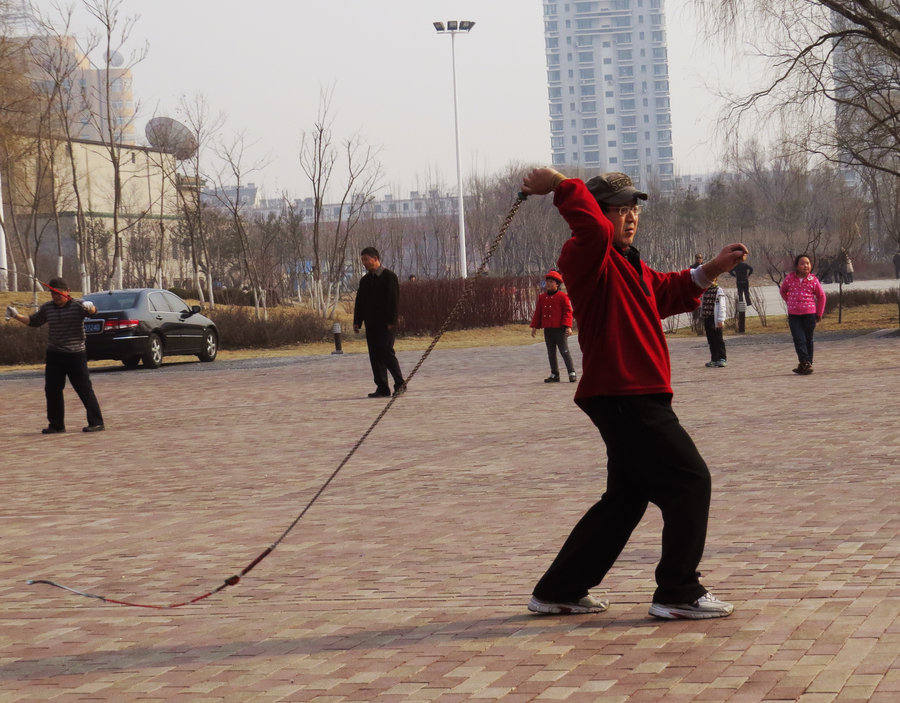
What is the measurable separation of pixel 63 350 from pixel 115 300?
1149 centimetres

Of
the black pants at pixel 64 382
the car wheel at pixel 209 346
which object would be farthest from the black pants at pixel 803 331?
the car wheel at pixel 209 346

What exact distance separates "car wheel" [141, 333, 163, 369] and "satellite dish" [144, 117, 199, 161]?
2311cm

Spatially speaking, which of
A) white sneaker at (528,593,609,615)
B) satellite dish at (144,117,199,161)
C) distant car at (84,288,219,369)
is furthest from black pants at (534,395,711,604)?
satellite dish at (144,117,199,161)

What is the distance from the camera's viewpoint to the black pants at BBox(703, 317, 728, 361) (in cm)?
1992

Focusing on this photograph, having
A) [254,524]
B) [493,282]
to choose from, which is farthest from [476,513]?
[493,282]

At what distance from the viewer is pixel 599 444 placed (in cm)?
1125

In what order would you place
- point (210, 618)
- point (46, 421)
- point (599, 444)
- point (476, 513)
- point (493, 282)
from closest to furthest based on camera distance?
1. point (210, 618)
2. point (476, 513)
3. point (599, 444)
4. point (46, 421)
5. point (493, 282)

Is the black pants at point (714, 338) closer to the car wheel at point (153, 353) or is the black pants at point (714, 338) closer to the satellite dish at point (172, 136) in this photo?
the car wheel at point (153, 353)

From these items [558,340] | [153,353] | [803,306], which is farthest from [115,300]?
[803,306]

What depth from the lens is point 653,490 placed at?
4.89 metres

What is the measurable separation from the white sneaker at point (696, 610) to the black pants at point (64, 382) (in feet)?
34.7

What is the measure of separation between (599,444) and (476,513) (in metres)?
3.38

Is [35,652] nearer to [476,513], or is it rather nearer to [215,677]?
[215,677]

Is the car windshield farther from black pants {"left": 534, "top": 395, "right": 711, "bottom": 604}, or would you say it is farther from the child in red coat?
black pants {"left": 534, "top": 395, "right": 711, "bottom": 604}
